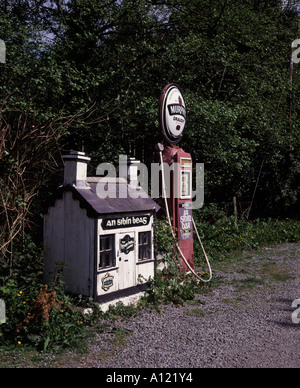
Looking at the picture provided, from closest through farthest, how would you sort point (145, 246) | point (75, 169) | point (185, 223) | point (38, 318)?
point (38, 318), point (75, 169), point (145, 246), point (185, 223)

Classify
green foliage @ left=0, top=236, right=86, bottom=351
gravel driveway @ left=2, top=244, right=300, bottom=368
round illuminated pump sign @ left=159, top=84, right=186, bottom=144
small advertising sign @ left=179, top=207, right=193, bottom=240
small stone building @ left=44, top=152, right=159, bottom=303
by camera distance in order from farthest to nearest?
1. small advertising sign @ left=179, top=207, right=193, bottom=240
2. round illuminated pump sign @ left=159, top=84, right=186, bottom=144
3. small stone building @ left=44, top=152, right=159, bottom=303
4. green foliage @ left=0, top=236, right=86, bottom=351
5. gravel driveway @ left=2, top=244, right=300, bottom=368

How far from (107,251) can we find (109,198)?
84 centimetres

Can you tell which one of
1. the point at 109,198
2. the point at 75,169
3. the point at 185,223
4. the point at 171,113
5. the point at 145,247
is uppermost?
the point at 171,113

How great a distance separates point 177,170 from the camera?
25.0 feet

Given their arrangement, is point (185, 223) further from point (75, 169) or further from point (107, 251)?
point (75, 169)

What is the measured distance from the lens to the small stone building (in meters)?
5.67

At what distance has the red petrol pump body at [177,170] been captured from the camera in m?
7.59

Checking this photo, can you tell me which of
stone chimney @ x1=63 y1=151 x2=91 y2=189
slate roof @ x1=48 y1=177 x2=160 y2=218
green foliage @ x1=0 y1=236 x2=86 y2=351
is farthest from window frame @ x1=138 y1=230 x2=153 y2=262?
green foliage @ x1=0 y1=236 x2=86 y2=351

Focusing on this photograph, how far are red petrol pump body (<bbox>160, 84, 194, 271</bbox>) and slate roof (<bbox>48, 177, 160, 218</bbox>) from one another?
0.83 meters

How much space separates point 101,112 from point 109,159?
112 centimetres

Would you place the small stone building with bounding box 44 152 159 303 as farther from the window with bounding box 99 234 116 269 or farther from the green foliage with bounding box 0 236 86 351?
the green foliage with bounding box 0 236 86 351

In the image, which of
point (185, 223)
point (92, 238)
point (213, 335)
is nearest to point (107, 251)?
point (92, 238)
